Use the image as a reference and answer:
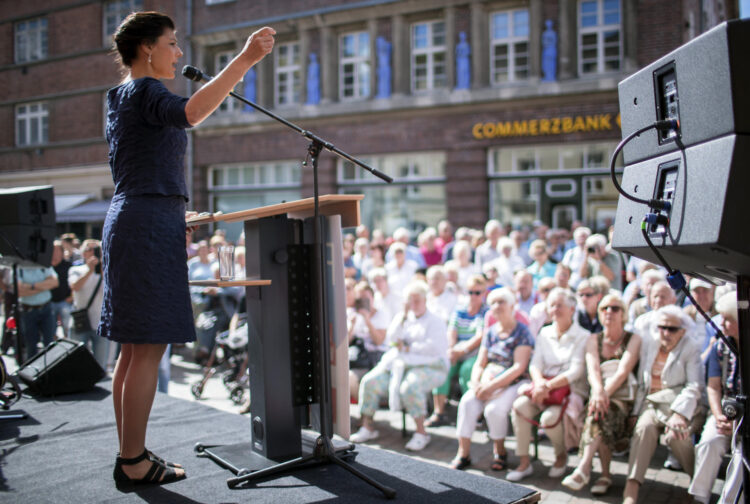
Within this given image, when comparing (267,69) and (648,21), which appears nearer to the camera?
(648,21)

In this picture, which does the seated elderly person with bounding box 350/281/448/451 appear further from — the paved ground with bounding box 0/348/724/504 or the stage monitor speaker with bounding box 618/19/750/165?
the stage monitor speaker with bounding box 618/19/750/165

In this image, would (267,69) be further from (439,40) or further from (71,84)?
(71,84)

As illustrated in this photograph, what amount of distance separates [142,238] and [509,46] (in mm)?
13617

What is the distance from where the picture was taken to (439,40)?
15.6 meters

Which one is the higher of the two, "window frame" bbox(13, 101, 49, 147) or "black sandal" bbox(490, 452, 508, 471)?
"window frame" bbox(13, 101, 49, 147)

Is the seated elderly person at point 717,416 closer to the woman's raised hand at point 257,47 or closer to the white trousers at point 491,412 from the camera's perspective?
the white trousers at point 491,412

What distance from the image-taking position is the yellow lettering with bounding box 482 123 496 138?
14.6 meters

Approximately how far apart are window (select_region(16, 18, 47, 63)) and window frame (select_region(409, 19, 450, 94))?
14.0 metres

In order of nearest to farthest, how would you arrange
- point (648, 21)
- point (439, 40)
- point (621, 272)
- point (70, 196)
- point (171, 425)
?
point (171, 425) → point (621, 272) → point (648, 21) → point (439, 40) → point (70, 196)

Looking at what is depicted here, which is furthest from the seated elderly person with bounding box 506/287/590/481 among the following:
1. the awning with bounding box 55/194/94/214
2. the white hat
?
the awning with bounding box 55/194/94/214

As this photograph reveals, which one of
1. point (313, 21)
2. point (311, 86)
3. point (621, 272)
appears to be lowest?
point (621, 272)

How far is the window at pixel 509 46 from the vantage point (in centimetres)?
1452

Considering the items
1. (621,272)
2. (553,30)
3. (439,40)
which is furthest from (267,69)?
(621,272)

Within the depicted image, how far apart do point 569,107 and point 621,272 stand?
21.9 feet
